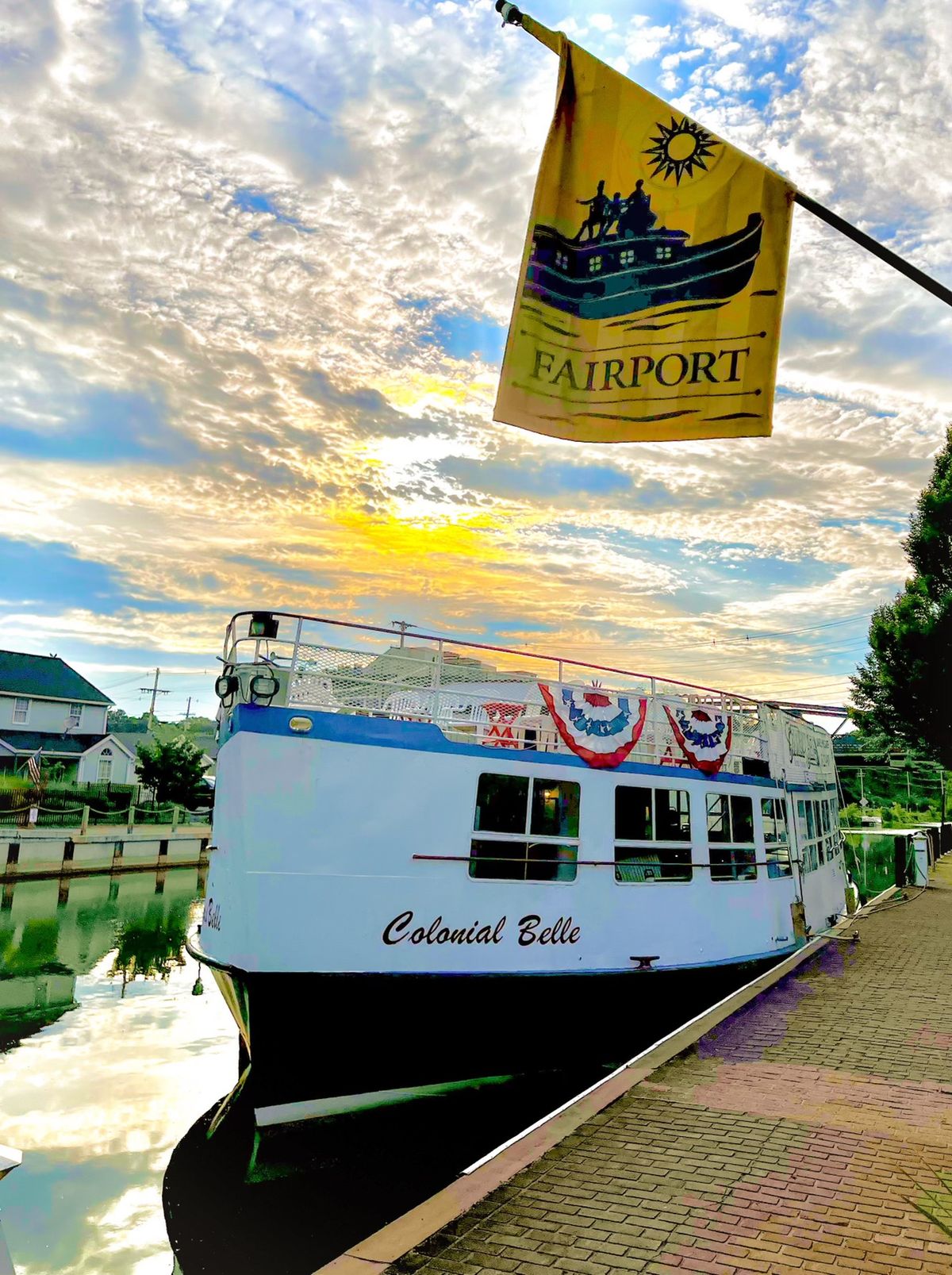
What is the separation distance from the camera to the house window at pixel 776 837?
1553 centimetres

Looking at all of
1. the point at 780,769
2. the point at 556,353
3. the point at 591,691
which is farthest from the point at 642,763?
the point at 556,353

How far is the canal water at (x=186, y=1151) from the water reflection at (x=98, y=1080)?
31mm

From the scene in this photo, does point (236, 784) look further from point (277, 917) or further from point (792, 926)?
point (792, 926)

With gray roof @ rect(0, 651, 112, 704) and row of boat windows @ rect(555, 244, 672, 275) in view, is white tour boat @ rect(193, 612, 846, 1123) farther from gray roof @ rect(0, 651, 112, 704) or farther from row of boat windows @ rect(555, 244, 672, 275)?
gray roof @ rect(0, 651, 112, 704)

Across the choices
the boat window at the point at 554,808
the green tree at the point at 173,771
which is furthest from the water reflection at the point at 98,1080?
the green tree at the point at 173,771

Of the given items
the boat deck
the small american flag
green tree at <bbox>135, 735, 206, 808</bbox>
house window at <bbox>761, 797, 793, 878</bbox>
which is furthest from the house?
the boat deck

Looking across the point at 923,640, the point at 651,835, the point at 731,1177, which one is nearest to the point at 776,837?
the point at 651,835

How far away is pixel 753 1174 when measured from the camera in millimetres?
6316

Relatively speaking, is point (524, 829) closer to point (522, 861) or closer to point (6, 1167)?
point (522, 861)

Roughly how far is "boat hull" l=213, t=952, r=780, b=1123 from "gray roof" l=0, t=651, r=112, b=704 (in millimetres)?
50738

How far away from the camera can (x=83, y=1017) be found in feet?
55.9

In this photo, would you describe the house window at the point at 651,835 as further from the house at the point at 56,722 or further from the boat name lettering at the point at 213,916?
the house at the point at 56,722

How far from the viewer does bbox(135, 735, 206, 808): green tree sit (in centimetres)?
5112

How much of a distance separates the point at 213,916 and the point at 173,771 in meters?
42.9
